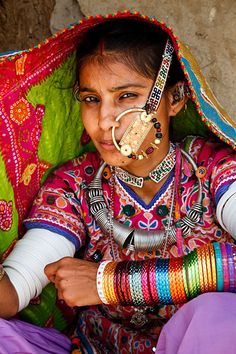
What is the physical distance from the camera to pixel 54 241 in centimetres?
206

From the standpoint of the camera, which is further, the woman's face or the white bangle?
the woman's face

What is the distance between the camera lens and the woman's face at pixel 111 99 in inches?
76.4

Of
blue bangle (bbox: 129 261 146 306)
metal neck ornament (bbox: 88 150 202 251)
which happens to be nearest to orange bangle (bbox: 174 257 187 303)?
blue bangle (bbox: 129 261 146 306)

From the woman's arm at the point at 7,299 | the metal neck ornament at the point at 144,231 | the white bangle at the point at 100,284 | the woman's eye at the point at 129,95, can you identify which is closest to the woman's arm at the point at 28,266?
the woman's arm at the point at 7,299

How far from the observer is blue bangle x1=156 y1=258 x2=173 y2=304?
172 cm

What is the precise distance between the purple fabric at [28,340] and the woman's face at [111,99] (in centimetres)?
59

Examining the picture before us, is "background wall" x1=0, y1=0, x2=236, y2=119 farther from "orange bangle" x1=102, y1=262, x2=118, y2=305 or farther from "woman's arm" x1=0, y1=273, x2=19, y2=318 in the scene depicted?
"woman's arm" x1=0, y1=273, x2=19, y2=318

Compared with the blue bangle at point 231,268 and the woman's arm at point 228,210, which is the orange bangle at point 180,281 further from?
the woman's arm at point 228,210

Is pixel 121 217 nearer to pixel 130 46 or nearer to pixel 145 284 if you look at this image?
pixel 145 284

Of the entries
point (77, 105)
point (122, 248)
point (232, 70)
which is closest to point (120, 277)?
point (122, 248)

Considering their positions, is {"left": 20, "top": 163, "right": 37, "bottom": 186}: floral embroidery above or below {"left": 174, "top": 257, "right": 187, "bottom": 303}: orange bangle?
above

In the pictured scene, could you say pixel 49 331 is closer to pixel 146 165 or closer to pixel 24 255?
pixel 24 255

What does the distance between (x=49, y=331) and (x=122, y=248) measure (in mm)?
370

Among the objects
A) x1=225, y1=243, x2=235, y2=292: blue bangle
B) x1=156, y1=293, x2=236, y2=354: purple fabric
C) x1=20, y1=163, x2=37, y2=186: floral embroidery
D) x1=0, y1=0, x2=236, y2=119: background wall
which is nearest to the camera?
x1=156, y1=293, x2=236, y2=354: purple fabric
